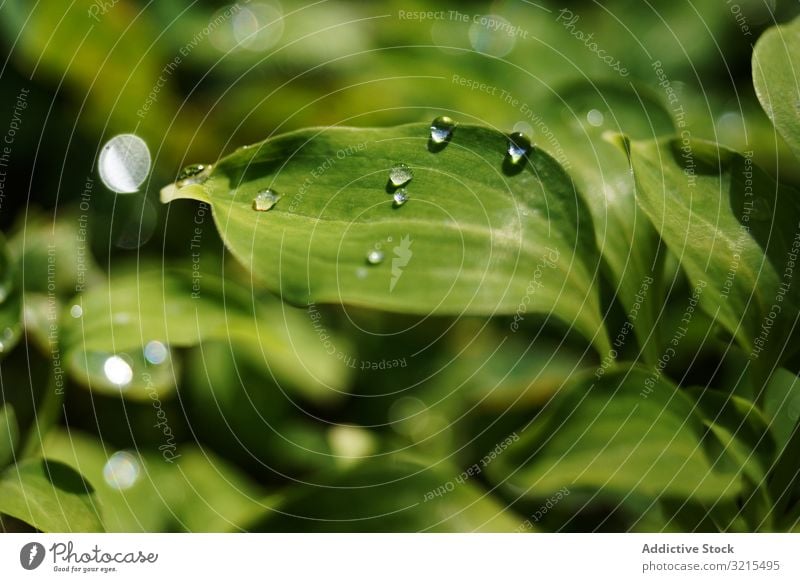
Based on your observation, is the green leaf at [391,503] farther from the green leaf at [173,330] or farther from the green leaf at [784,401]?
the green leaf at [784,401]

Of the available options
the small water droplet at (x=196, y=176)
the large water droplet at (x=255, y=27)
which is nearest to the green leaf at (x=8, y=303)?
the small water droplet at (x=196, y=176)

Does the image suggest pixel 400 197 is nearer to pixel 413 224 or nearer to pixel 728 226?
pixel 413 224

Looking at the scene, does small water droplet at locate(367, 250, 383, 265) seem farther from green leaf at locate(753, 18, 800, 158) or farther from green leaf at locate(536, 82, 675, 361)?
green leaf at locate(753, 18, 800, 158)

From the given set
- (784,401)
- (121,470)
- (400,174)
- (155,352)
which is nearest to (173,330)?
(155,352)

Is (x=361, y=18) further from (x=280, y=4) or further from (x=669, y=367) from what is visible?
(x=669, y=367)

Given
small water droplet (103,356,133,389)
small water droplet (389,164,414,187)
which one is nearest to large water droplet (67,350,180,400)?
small water droplet (103,356,133,389)
